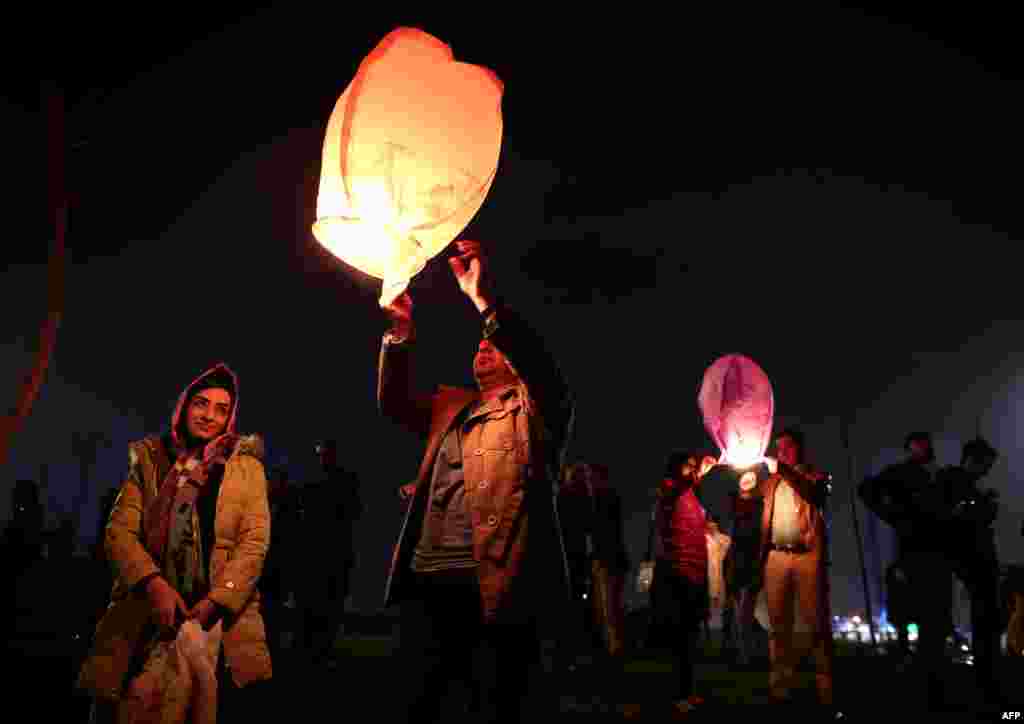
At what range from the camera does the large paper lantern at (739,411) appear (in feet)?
22.4

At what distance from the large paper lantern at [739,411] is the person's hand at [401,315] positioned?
424 cm

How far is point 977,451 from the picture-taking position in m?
7.52

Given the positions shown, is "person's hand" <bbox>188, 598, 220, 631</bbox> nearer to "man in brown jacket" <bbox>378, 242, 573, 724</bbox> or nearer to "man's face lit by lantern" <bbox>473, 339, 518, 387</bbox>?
"man in brown jacket" <bbox>378, 242, 573, 724</bbox>

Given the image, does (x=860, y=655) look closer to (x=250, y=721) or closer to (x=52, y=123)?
(x=250, y=721)

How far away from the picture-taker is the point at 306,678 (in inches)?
291

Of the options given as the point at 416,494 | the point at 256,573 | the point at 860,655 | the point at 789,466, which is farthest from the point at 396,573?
the point at 860,655

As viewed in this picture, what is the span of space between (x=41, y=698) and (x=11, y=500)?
436cm

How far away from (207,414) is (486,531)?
1938 millimetres

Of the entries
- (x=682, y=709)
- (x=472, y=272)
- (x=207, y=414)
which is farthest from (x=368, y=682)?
(x=472, y=272)

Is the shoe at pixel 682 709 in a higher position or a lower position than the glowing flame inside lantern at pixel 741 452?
lower

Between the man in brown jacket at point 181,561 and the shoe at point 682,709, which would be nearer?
the man in brown jacket at point 181,561

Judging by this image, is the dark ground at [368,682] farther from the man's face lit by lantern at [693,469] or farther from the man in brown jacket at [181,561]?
the man's face lit by lantern at [693,469]

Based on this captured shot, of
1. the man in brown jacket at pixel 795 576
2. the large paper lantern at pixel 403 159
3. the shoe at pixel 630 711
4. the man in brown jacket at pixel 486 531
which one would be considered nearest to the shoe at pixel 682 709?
the shoe at pixel 630 711

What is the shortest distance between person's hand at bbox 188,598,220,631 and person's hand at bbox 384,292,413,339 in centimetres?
149
